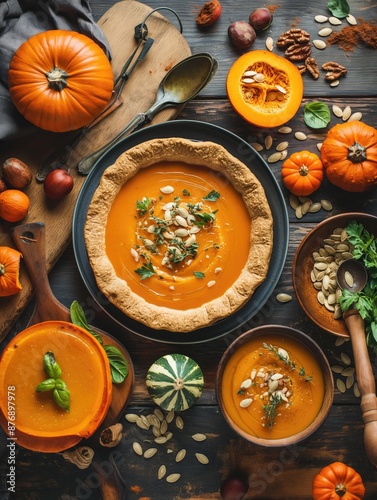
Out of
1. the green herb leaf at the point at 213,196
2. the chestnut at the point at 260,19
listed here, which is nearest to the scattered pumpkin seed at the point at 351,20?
the chestnut at the point at 260,19

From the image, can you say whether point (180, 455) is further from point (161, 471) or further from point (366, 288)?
point (366, 288)

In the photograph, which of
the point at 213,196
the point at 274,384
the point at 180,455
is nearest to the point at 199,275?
the point at 213,196

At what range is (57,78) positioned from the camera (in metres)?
3.12

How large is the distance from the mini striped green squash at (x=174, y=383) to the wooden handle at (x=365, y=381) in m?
0.80

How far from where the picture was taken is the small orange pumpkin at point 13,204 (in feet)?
10.6

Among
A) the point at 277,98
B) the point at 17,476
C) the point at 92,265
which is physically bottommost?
the point at 17,476

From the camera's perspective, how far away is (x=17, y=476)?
3.36m

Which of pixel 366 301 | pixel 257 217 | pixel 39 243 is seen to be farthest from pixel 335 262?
pixel 39 243

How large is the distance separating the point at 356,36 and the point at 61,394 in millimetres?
2520

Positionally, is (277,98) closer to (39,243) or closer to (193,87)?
(193,87)

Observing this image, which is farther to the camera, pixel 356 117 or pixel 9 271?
pixel 356 117

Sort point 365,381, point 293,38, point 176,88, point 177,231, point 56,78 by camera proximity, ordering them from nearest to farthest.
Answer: point 365,381
point 56,78
point 177,231
point 176,88
point 293,38

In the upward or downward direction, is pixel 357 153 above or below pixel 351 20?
below

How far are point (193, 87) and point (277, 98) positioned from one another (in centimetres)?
46
